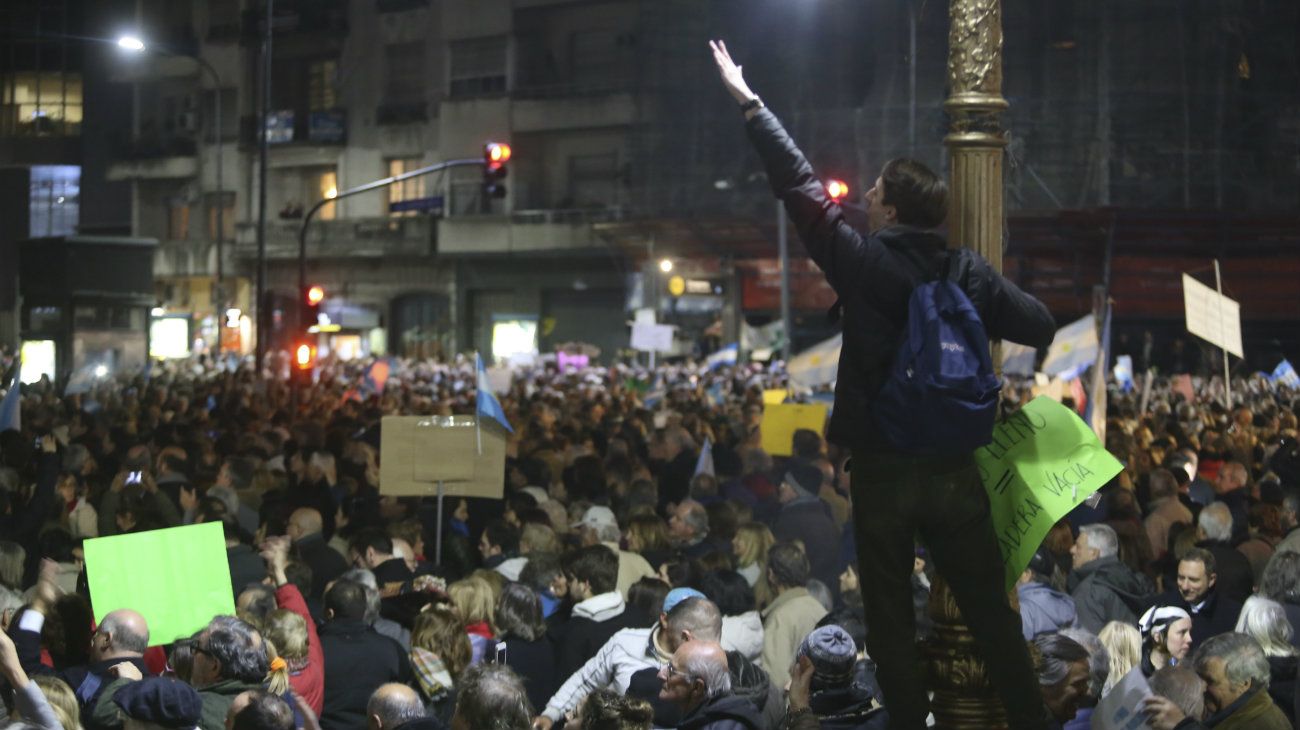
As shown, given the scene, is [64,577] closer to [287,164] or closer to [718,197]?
[718,197]

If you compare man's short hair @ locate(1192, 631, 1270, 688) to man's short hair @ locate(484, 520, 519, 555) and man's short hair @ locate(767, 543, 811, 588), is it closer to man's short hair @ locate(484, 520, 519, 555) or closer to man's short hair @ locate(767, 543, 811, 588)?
man's short hair @ locate(767, 543, 811, 588)

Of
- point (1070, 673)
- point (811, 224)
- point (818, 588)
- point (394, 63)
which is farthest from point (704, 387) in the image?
point (394, 63)

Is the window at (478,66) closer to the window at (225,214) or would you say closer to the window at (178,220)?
the window at (225,214)

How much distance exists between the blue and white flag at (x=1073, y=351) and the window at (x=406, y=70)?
31093 millimetres

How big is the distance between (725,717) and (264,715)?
4.59ft

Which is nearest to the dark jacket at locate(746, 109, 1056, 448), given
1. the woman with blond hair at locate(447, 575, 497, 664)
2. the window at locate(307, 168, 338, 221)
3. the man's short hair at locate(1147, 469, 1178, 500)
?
the woman with blond hair at locate(447, 575, 497, 664)

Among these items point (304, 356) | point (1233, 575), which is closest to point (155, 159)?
point (304, 356)

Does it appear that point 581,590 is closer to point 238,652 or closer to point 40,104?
point 238,652

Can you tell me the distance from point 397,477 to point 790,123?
2823 cm

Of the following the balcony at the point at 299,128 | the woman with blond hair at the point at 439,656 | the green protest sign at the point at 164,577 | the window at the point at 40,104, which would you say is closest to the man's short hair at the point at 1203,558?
the woman with blond hair at the point at 439,656

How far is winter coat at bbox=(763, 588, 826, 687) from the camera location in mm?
7625

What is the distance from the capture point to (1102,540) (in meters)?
8.16

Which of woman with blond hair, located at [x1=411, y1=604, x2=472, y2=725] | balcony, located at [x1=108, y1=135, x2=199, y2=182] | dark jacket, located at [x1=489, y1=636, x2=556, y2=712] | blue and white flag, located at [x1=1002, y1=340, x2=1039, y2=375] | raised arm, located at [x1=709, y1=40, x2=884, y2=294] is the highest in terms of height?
balcony, located at [x1=108, y1=135, x2=199, y2=182]

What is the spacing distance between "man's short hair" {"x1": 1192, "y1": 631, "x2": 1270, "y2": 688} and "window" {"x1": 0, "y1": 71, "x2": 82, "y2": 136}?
84.3ft
